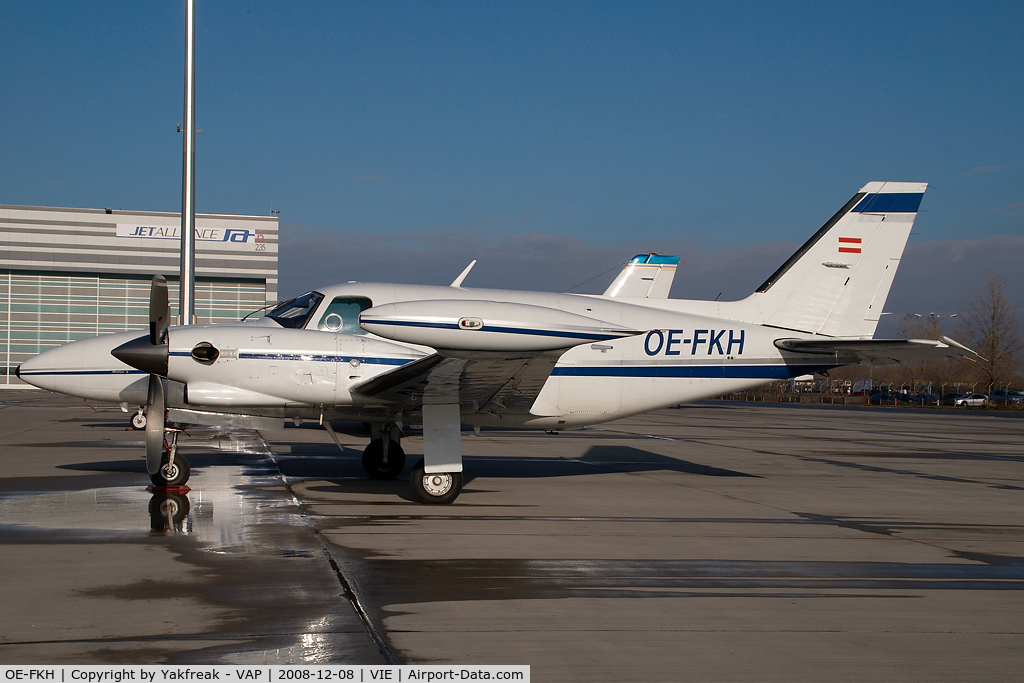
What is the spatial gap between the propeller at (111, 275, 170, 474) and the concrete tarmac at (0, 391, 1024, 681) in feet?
2.26

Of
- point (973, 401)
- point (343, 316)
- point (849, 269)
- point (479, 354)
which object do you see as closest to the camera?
point (479, 354)

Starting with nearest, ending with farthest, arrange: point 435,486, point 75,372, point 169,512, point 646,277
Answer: point 169,512 < point 435,486 < point 75,372 < point 646,277

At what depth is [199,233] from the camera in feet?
184

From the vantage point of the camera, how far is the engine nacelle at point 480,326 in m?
7.33

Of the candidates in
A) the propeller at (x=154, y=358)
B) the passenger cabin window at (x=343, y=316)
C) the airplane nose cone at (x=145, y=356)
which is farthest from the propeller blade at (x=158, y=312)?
the passenger cabin window at (x=343, y=316)

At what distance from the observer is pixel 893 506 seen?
10.9 metres

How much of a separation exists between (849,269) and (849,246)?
1.25 feet

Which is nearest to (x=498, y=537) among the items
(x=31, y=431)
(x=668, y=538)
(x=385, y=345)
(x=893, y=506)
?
(x=668, y=538)

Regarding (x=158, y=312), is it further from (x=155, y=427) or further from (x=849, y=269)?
(x=849, y=269)

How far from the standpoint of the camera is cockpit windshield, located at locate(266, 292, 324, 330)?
10.2 metres

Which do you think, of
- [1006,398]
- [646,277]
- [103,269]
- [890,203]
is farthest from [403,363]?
[1006,398]

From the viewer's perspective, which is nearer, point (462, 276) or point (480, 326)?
point (480, 326)

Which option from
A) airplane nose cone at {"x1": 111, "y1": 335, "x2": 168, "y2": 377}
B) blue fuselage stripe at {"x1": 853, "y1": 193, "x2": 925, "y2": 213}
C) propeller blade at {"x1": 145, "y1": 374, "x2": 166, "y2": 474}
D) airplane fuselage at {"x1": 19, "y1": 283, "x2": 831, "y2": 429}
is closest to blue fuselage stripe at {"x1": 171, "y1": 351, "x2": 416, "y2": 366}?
airplane fuselage at {"x1": 19, "y1": 283, "x2": 831, "y2": 429}

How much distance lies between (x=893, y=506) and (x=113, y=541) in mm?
9950
